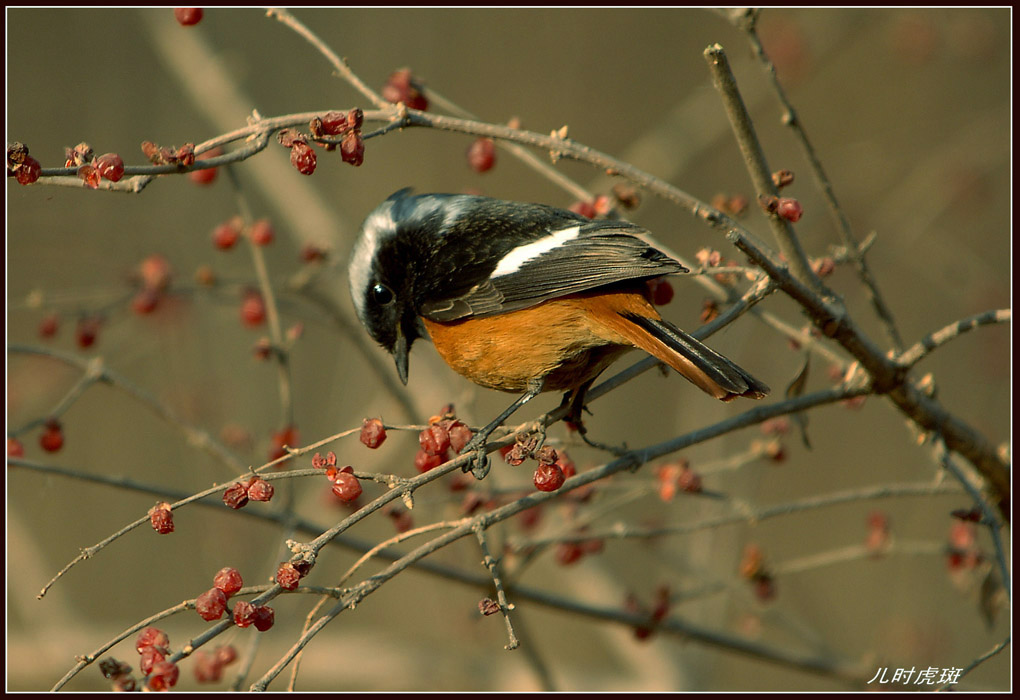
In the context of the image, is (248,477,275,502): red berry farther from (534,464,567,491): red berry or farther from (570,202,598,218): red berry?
(570,202,598,218): red berry

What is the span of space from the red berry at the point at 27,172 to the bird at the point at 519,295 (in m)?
1.13

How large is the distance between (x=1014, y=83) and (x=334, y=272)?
2.54 metres

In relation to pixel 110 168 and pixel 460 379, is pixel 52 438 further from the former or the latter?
pixel 460 379

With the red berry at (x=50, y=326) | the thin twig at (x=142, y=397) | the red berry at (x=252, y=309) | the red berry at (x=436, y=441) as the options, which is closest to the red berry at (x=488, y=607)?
the red berry at (x=436, y=441)

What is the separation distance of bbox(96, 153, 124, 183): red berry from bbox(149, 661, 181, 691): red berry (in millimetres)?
1019

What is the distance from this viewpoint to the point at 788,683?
597cm

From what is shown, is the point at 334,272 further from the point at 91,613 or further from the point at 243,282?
the point at 91,613

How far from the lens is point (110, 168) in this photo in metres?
1.89

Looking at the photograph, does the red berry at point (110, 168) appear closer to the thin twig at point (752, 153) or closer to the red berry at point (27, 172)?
the red berry at point (27, 172)

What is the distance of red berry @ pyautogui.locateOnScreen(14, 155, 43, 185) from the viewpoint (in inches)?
73.4

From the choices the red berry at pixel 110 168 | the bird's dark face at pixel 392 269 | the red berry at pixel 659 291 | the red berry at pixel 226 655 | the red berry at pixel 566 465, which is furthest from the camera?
the bird's dark face at pixel 392 269

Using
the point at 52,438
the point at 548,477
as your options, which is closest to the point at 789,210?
the point at 548,477

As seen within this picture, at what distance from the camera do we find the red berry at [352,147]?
6.66 ft

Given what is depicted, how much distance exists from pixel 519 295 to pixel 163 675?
1.32 meters
